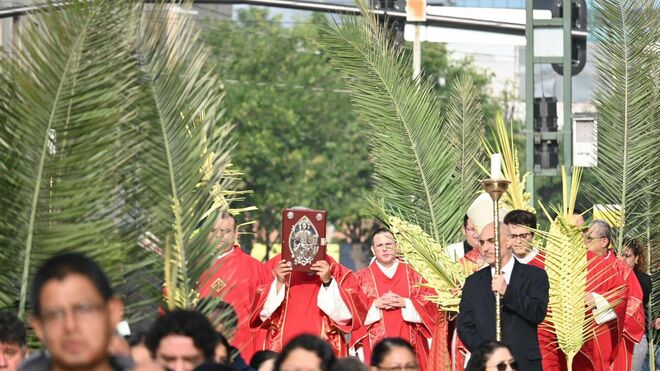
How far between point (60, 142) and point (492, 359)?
2425mm

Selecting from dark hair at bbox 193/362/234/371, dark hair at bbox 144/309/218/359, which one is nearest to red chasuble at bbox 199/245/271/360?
dark hair at bbox 144/309/218/359

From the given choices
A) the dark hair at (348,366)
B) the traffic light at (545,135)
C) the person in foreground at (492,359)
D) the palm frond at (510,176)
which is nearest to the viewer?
the dark hair at (348,366)

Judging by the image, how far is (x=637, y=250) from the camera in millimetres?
14789

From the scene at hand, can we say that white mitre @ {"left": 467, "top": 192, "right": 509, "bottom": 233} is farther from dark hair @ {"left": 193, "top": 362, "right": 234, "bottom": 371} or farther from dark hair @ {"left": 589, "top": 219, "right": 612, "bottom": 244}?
dark hair @ {"left": 193, "top": 362, "right": 234, "bottom": 371}

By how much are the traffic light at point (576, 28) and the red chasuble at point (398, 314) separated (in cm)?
428

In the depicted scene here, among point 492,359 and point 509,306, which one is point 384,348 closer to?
point 492,359

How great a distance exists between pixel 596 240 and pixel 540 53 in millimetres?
4036

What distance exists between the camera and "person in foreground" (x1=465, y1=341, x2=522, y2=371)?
881 cm

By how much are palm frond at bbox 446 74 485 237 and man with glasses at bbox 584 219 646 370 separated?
3.33 ft

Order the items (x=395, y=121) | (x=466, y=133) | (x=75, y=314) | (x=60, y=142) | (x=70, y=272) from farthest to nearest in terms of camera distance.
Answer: (x=466, y=133), (x=395, y=121), (x=60, y=142), (x=70, y=272), (x=75, y=314)

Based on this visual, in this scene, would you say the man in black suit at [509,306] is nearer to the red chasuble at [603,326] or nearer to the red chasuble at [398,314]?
the red chasuble at [603,326]

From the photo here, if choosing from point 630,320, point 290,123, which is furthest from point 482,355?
point 290,123

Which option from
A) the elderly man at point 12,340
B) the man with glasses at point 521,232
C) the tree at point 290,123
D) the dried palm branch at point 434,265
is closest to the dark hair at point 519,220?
the man with glasses at point 521,232

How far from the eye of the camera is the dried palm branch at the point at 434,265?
12109mm
